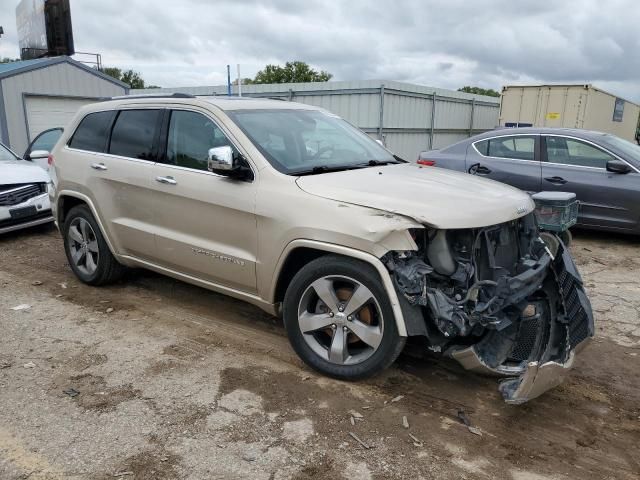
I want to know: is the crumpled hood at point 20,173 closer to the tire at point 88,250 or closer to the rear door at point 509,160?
the tire at point 88,250

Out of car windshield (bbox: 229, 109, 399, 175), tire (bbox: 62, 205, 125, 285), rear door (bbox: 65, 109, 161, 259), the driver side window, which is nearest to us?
car windshield (bbox: 229, 109, 399, 175)

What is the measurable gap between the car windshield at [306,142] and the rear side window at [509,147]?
147 inches

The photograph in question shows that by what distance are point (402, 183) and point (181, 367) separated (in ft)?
6.59

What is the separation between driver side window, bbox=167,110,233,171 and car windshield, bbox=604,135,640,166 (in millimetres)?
5696

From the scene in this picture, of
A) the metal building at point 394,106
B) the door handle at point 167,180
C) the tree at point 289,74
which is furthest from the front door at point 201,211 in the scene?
the tree at point 289,74

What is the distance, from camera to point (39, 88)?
49.1 ft

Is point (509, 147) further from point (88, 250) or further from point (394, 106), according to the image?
point (394, 106)

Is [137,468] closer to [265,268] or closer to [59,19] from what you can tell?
[265,268]

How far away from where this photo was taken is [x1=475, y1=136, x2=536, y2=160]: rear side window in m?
7.66

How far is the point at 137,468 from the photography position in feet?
8.82

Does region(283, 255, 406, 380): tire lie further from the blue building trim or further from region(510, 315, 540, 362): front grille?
the blue building trim

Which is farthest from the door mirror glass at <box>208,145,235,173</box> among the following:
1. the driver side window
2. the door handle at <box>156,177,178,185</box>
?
the door handle at <box>156,177,178,185</box>

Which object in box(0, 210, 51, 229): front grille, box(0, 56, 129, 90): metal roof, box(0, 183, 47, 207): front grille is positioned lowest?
box(0, 210, 51, 229): front grille

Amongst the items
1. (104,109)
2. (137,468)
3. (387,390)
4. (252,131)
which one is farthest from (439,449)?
(104,109)
